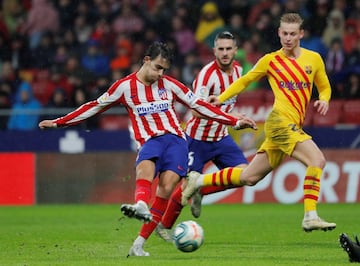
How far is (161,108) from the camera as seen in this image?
988 cm

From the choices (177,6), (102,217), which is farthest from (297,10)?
(102,217)

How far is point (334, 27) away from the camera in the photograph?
19938 millimetres

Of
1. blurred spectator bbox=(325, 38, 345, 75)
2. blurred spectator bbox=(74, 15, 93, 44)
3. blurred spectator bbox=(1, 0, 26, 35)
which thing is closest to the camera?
blurred spectator bbox=(325, 38, 345, 75)

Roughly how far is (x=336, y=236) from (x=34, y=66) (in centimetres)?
1052

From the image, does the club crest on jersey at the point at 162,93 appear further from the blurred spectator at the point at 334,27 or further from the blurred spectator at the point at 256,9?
the blurred spectator at the point at 256,9

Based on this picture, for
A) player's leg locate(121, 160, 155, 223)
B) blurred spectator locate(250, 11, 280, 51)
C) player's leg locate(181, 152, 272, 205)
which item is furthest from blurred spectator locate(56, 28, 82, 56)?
player's leg locate(121, 160, 155, 223)

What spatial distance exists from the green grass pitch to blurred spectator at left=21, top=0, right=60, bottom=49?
17.3 ft

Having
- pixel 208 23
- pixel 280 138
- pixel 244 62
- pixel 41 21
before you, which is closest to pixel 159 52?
pixel 280 138

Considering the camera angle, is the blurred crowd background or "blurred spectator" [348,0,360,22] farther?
"blurred spectator" [348,0,360,22]

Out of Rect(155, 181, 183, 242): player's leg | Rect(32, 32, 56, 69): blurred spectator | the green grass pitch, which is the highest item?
Rect(32, 32, 56, 69): blurred spectator

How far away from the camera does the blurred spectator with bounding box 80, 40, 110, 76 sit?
20.1 m

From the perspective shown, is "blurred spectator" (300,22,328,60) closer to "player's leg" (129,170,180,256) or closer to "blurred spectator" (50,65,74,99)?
"blurred spectator" (50,65,74,99)

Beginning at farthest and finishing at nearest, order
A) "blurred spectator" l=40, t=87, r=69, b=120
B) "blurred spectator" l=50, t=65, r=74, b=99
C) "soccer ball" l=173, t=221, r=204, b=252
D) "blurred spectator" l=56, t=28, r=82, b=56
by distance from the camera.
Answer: "blurred spectator" l=56, t=28, r=82, b=56 < "blurred spectator" l=50, t=65, r=74, b=99 < "blurred spectator" l=40, t=87, r=69, b=120 < "soccer ball" l=173, t=221, r=204, b=252

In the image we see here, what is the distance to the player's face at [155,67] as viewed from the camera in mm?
9688
